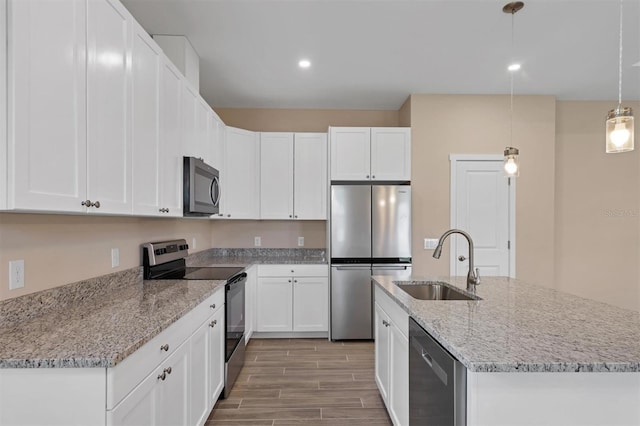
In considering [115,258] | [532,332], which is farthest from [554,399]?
[115,258]

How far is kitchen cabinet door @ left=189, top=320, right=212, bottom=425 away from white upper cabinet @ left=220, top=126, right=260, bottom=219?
73.1 inches

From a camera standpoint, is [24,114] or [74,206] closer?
[24,114]

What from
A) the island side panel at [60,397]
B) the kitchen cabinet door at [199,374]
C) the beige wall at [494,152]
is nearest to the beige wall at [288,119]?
the beige wall at [494,152]

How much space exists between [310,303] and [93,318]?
8.45 feet

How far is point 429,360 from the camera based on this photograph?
4.60ft

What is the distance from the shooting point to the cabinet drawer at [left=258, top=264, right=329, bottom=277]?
151 inches

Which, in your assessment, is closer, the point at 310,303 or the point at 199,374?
the point at 199,374

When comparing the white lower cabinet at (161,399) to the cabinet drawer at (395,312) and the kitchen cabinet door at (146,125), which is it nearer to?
the kitchen cabinet door at (146,125)

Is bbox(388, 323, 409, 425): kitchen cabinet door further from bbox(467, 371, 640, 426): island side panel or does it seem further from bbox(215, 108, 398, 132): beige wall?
bbox(215, 108, 398, 132): beige wall

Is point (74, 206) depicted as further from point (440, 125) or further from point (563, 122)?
point (563, 122)

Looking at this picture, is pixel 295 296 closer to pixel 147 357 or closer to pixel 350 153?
pixel 350 153

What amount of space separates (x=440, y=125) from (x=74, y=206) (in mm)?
3673

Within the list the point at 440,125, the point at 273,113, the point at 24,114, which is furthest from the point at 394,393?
the point at 273,113

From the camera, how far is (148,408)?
1.33 metres
